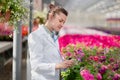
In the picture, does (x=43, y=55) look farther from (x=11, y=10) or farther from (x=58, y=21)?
(x=11, y=10)

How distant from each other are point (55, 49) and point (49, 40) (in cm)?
8

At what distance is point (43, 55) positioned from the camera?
9.93 feet

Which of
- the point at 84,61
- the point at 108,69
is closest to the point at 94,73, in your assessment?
the point at 108,69

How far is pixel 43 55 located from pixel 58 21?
270mm

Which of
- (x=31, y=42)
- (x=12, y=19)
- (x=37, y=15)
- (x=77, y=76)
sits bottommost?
(x=77, y=76)

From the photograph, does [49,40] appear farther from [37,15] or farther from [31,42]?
[37,15]

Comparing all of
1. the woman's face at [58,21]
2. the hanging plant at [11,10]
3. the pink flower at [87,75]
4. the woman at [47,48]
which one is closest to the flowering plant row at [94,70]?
the pink flower at [87,75]

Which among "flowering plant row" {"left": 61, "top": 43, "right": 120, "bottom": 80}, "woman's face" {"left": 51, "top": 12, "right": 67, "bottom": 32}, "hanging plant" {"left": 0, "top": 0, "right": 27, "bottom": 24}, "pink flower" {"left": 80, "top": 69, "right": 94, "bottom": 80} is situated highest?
"hanging plant" {"left": 0, "top": 0, "right": 27, "bottom": 24}

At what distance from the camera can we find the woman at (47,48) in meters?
3.01

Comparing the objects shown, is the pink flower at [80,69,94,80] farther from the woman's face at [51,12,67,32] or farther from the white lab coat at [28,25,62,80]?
the woman's face at [51,12,67,32]

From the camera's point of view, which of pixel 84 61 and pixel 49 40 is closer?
pixel 49 40

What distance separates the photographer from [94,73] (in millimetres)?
3244

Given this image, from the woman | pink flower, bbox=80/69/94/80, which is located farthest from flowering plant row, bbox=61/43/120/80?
the woman

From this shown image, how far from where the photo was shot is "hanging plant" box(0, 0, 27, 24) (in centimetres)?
367
